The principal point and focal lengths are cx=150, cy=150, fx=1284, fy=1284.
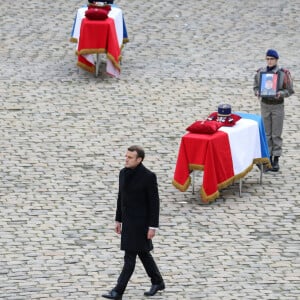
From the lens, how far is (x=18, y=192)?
56.8 feet

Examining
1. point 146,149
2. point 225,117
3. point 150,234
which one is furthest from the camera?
point 146,149

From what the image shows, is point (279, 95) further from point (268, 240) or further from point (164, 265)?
point (164, 265)

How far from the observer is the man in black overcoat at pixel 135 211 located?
13570mm

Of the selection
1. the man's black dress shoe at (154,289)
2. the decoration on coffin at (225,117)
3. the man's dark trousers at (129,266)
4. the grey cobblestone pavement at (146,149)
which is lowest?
the grey cobblestone pavement at (146,149)

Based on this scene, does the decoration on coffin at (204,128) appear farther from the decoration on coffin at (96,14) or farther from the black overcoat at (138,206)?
the decoration on coffin at (96,14)

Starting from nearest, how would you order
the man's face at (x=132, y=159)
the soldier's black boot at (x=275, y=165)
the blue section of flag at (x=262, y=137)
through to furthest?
the man's face at (x=132, y=159) → the blue section of flag at (x=262, y=137) → the soldier's black boot at (x=275, y=165)

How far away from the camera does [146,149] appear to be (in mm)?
19297

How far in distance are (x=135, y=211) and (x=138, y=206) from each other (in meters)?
0.06

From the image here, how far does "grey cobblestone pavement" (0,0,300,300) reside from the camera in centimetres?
1462

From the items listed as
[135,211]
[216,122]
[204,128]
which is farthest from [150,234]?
[216,122]

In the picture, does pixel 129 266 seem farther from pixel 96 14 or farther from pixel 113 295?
pixel 96 14

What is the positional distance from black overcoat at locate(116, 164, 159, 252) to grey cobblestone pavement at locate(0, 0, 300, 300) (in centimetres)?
69

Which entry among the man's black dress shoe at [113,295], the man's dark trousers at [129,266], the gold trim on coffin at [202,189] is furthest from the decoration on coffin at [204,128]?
the man's black dress shoe at [113,295]

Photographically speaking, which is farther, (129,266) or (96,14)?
(96,14)
